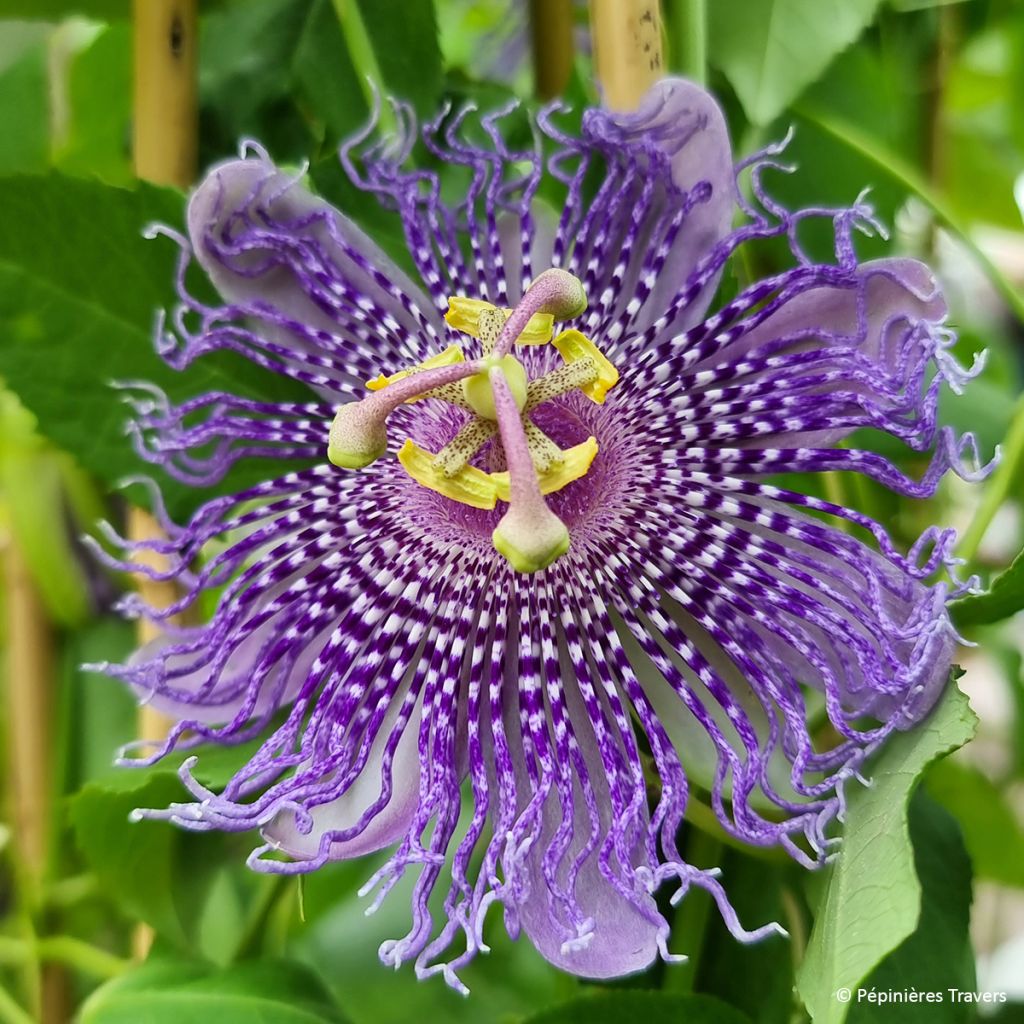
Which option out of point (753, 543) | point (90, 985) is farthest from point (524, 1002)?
point (753, 543)

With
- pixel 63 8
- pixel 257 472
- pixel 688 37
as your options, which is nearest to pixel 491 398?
pixel 257 472

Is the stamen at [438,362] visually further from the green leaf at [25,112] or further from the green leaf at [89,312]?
the green leaf at [25,112]

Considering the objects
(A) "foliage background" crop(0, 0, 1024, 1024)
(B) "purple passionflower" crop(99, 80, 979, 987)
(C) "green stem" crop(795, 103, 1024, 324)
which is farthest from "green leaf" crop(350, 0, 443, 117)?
(C) "green stem" crop(795, 103, 1024, 324)

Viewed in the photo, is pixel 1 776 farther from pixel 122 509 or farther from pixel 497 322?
pixel 497 322

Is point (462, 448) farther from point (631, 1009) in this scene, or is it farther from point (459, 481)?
point (631, 1009)

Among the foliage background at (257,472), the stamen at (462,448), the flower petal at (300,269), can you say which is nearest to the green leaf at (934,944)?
the foliage background at (257,472)

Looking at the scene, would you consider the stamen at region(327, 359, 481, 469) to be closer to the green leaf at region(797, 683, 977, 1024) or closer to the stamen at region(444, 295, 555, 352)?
the stamen at region(444, 295, 555, 352)

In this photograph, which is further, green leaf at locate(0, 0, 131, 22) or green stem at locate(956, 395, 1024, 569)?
green leaf at locate(0, 0, 131, 22)
